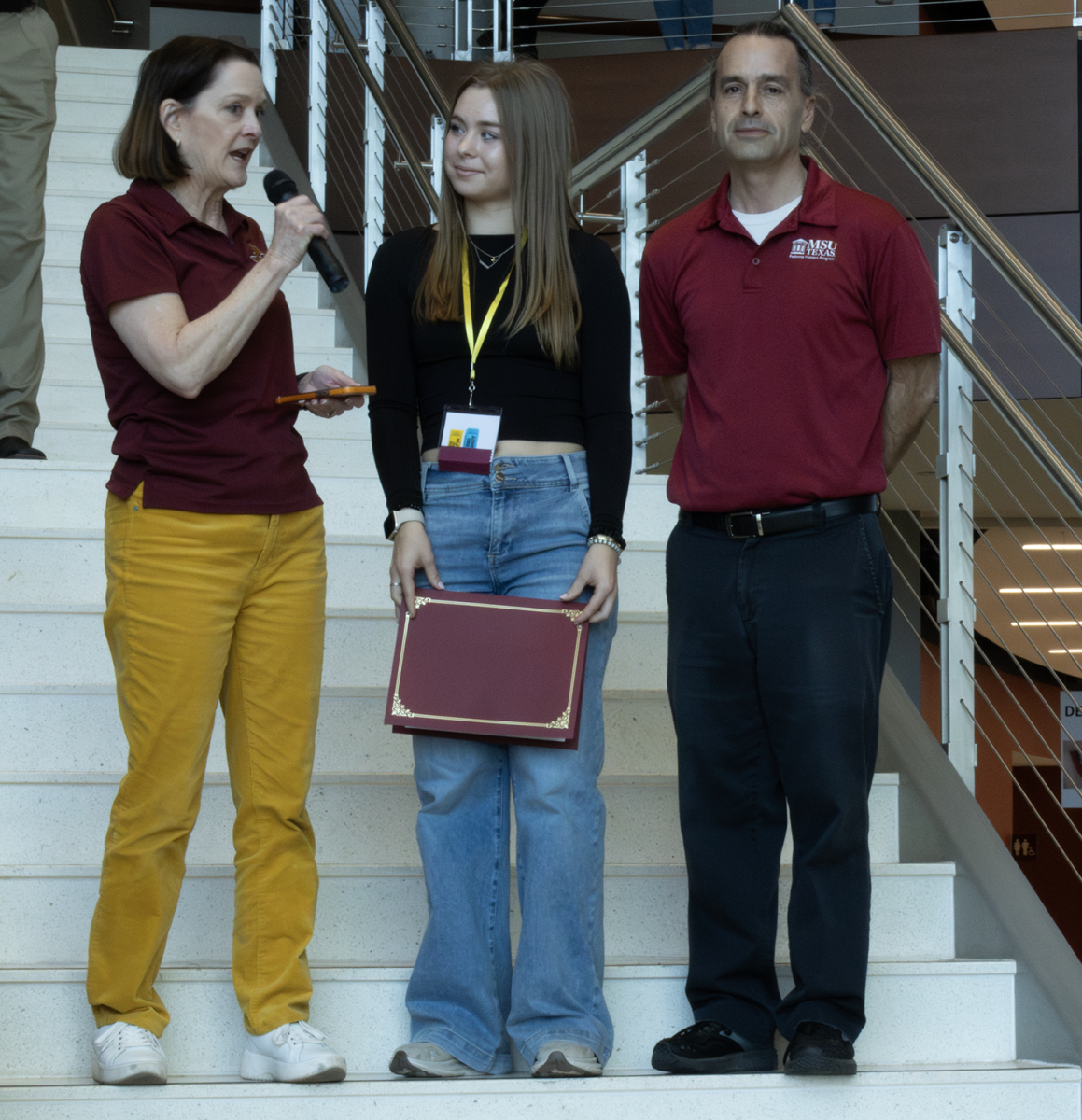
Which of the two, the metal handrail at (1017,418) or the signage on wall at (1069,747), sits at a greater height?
the metal handrail at (1017,418)

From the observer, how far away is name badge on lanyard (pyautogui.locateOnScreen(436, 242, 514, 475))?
6.35 ft

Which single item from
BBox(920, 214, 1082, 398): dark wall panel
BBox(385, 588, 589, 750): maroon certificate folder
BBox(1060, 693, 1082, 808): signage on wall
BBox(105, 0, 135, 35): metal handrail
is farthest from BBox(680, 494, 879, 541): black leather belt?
BBox(105, 0, 135, 35): metal handrail

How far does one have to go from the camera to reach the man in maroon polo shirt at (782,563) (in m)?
1.97

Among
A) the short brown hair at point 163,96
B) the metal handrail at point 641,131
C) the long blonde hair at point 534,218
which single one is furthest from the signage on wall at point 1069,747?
the short brown hair at point 163,96

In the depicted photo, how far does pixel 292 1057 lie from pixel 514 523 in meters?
Answer: 0.78

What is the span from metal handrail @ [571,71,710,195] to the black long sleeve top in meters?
1.27

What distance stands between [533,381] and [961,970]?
3.83ft

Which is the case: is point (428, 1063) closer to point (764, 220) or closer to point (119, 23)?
point (764, 220)

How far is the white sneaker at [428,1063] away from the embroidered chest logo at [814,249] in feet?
4.03

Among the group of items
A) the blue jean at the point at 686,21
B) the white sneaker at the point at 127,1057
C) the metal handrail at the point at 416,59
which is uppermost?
the blue jean at the point at 686,21

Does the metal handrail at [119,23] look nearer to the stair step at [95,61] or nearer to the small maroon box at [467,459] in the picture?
the stair step at [95,61]

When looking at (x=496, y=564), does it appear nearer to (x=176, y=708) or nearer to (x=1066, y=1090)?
(x=176, y=708)

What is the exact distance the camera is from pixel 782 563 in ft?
6.56

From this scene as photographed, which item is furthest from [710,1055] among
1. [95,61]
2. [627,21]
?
[627,21]
